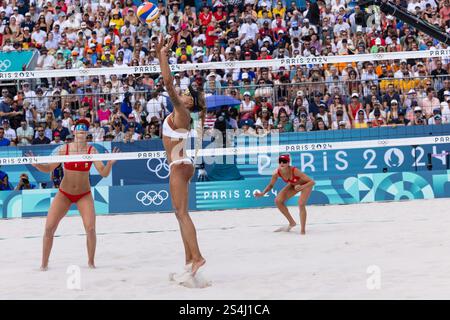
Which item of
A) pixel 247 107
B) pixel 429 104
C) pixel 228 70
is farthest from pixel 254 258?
pixel 228 70

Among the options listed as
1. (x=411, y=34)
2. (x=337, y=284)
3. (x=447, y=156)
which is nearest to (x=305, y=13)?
(x=411, y=34)

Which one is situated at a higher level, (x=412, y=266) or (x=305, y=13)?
(x=305, y=13)

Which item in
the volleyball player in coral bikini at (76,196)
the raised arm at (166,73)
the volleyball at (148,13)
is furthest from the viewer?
the volleyball at (148,13)

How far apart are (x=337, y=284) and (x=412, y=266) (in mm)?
1173

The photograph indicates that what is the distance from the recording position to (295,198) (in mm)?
15531

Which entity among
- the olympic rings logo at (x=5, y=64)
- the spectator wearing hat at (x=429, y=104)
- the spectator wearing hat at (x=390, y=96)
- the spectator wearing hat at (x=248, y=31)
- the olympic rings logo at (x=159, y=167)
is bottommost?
the olympic rings logo at (x=159, y=167)

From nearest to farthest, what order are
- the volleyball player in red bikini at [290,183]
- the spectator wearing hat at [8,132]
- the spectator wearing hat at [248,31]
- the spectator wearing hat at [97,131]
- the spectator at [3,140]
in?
1. the volleyball player in red bikini at [290,183]
2. the spectator wearing hat at [97,131]
3. the spectator at [3,140]
4. the spectator wearing hat at [8,132]
5. the spectator wearing hat at [248,31]

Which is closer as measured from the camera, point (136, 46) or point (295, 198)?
point (295, 198)

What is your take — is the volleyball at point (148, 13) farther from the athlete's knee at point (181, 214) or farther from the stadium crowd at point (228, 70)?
the athlete's knee at point (181, 214)

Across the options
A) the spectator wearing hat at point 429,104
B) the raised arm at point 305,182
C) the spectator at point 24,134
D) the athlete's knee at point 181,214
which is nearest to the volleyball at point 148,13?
the raised arm at point 305,182

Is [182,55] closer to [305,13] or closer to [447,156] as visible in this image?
[305,13]

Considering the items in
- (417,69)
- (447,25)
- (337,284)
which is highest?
(447,25)

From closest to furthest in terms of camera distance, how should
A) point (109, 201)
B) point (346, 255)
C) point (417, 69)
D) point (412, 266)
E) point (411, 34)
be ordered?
1. point (412, 266)
2. point (346, 255)
3. point (109, 201)
4. point (417, 69)
5. point (411, 34)

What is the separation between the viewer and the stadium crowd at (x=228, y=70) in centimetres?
1566
